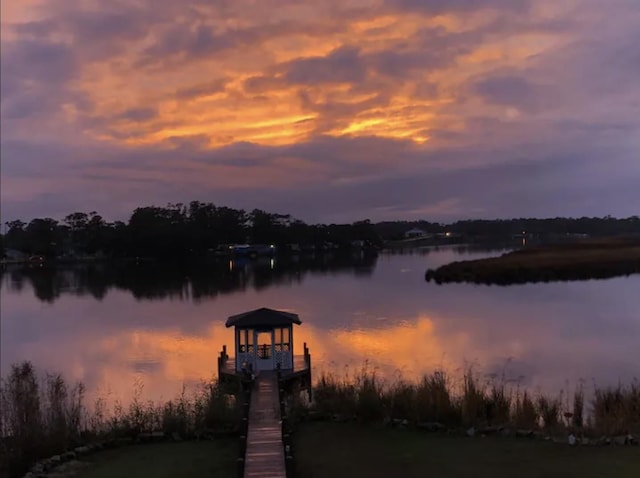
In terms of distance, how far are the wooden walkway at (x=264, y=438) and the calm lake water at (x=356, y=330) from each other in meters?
6.36

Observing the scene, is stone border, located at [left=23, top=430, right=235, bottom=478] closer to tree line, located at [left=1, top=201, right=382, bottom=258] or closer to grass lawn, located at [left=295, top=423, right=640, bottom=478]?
grass lawn, located at [left=295, top=423, right=640, bottom=478]

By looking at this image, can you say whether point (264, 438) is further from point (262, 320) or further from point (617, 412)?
point (262, 320)

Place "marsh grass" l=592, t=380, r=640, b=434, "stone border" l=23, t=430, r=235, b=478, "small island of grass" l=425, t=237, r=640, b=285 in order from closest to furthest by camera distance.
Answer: "stone border" l=23, t=430, r=235, b=478 < "marsh grass" l=592, t=380, r=640, b=434 < "small island of grass" l=425, t=237, r=640, b=285

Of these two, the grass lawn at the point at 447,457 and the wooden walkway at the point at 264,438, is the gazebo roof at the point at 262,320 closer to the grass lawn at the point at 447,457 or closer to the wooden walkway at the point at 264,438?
the wooden walkway at the point at 264,438

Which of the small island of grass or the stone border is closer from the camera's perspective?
the stone border

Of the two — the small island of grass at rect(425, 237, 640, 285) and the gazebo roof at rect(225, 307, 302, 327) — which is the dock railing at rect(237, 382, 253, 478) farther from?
the small island of grass at rect(425, 237, 640, 285)

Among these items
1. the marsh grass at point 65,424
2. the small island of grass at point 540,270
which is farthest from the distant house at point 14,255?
the marsh grass at point 65,424

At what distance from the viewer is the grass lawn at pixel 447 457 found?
12000 millimetres

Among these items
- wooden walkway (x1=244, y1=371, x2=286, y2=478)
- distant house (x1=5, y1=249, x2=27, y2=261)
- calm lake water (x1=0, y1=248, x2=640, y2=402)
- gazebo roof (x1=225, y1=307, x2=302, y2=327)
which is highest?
distant house (x1=5, y1=249, x2=27, y2=261)

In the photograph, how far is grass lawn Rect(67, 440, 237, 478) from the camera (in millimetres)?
13148

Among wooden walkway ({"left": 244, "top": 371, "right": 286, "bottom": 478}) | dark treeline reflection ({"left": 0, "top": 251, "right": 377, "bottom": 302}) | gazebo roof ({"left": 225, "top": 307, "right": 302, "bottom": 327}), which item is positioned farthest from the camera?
dark treeline reflection ({"left": 0, "top": 251, "right": 377, "bottom": 302})

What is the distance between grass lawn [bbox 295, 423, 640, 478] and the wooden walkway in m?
0.52

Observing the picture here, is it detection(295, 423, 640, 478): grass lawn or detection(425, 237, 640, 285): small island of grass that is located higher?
detection(425, 237, 640, 285): small island of grass

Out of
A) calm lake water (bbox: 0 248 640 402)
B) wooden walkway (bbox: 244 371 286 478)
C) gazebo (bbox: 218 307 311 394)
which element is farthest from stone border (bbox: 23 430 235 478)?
calm lake water (bbox: 0 248 640 402)
